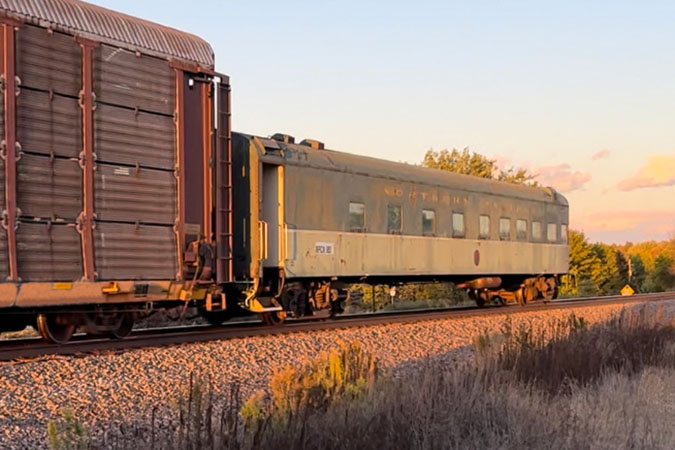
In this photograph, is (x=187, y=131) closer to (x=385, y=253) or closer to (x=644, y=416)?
(x=385, y=253)

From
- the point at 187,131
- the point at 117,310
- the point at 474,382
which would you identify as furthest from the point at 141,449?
the point at 187,131

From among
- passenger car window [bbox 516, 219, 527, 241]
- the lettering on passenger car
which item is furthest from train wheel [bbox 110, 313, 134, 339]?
passenger car window [bbox 516, 219, 527, 241]

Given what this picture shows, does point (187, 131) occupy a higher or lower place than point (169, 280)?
higher

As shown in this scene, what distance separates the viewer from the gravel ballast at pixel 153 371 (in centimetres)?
632

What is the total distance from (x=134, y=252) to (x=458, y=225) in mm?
9910

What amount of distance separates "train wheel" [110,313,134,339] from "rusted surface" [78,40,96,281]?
1.53 meters

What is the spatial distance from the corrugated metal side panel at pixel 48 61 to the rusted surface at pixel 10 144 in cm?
13

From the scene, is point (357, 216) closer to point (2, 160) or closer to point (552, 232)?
point (2, 160)

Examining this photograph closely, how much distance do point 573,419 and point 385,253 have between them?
31.4 ft

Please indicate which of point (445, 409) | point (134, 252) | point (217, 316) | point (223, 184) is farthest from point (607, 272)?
point (445, 409)

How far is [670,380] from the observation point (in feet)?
28.3

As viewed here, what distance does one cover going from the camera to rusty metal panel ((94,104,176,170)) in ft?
31.7

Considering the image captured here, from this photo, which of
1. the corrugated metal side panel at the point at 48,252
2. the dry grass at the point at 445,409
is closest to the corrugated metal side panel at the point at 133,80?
the corrugated metal side panel at the point at 48,252

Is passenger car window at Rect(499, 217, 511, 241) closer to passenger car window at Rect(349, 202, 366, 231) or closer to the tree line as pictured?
passenger car window at Rect(349, 202, 366, 231)
